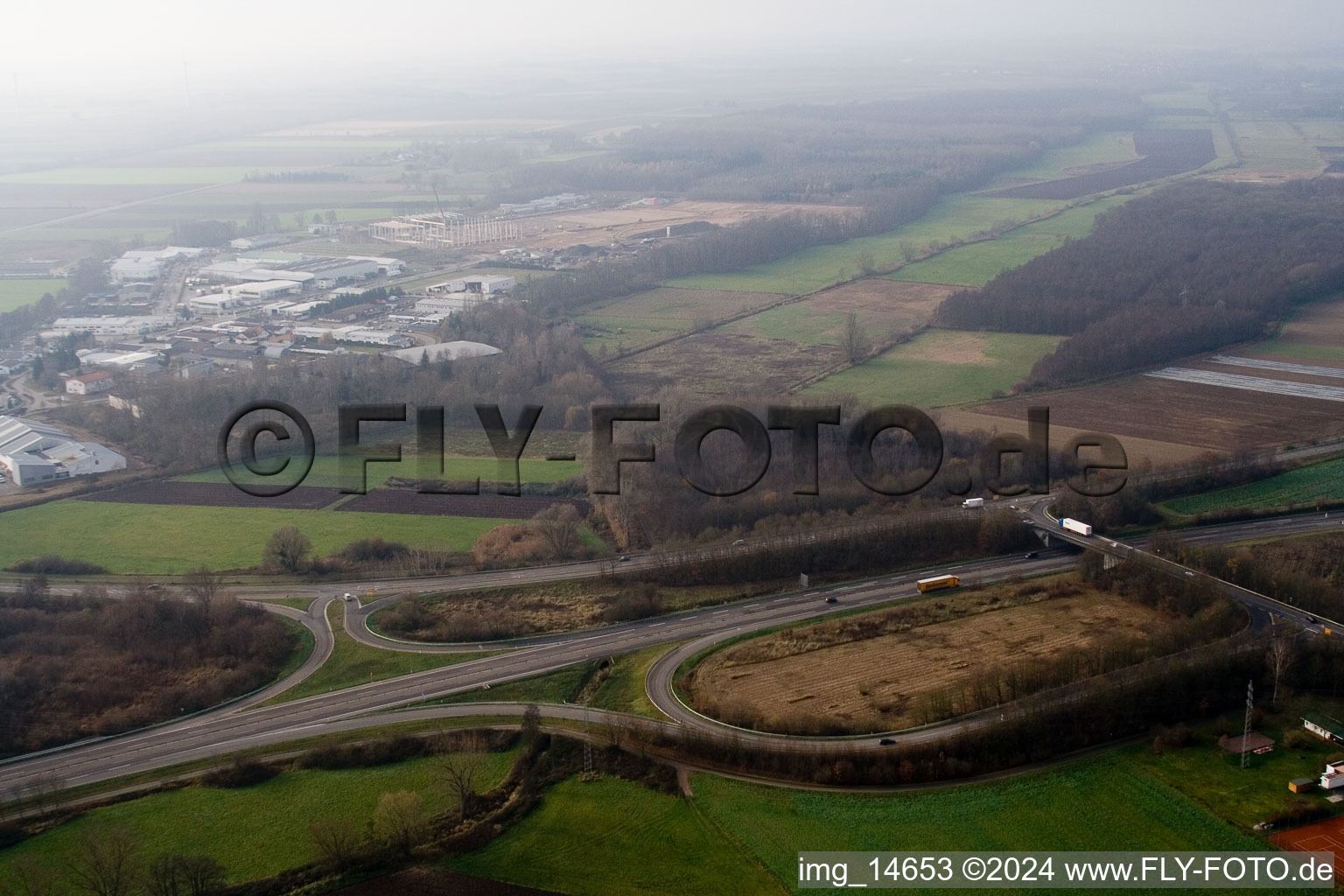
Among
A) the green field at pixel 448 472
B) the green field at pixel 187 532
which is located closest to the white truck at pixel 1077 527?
the green field at pixel 448 472

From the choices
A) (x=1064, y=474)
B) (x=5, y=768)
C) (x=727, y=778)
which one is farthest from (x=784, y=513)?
(x=5, y=768)

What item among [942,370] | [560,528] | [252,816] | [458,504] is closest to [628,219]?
[942,370]

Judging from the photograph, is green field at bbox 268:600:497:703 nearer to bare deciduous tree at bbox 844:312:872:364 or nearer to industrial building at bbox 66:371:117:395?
bare deciduous tree at bbox 844:312:872:364

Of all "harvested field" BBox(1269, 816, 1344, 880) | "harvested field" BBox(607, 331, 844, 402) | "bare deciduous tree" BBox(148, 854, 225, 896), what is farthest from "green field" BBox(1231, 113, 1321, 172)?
"bare deciduous tree" BBox(148, 854, 225, 896)

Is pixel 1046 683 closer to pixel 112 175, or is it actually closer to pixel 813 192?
pixel 813 192

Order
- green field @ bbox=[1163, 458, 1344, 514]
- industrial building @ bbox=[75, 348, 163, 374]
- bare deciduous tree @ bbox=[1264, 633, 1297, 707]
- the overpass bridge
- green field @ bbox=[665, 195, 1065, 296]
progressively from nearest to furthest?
bare deciduous tree @ bbox=[1264, 633, 1297, 707] → the overpass bridge → green field @ bbox=[1163, 458, 1344, 514] → industrial building @ bbox=[75, 348, 163, 374] → green field @ bbox=[665, 195, 1065, 296]

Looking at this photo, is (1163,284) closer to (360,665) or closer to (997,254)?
(997,254)

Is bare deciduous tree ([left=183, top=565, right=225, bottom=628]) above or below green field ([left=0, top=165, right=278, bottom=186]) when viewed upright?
below
